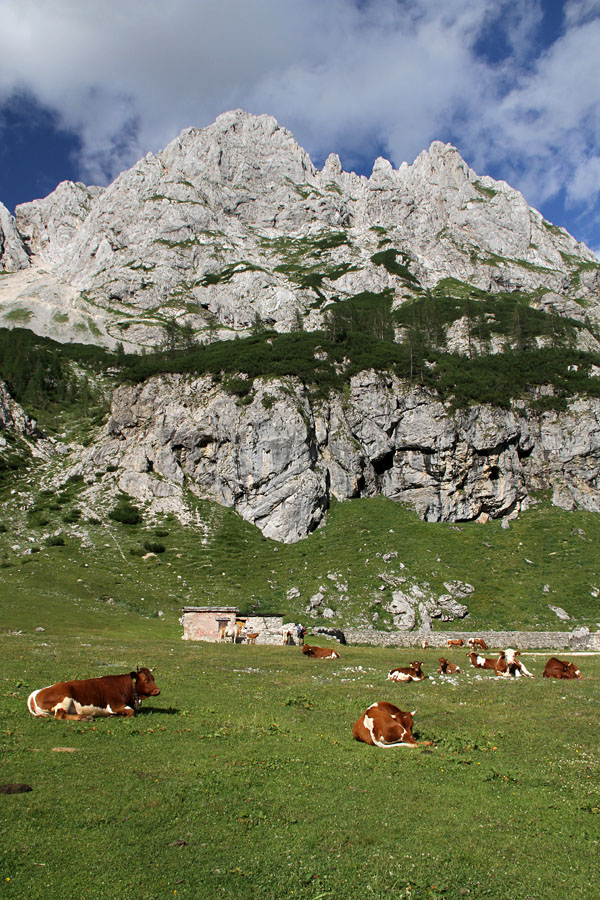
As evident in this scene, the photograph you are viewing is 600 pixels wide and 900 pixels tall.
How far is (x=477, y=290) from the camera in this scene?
197250 millimetres

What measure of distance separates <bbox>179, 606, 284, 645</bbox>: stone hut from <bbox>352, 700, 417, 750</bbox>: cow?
27385 millimetres

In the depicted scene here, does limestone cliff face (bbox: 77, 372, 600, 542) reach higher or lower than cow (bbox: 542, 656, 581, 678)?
higher

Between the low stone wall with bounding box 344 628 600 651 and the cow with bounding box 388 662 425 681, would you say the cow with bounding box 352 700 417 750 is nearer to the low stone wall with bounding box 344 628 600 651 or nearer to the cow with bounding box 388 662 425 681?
the cow with bounding box 388 662 425 681

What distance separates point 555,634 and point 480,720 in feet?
106

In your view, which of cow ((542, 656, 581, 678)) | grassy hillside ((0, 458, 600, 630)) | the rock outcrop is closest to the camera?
cow ((542, 656, 581, 678))

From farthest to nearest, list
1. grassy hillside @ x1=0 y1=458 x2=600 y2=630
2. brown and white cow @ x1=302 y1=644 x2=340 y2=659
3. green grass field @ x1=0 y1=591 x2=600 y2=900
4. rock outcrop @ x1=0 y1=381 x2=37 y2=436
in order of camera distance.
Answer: rock outcrop @ x1=0 y1=381 x2=37 y2=436 → grassy hillside @ x1=0 y1=458 x2=600 y2=630 → brown and white cow @ x1=302 y1=644 x2=340 y2=659 → green grass field @ x1=0 y1=591 x2=600 y2=900

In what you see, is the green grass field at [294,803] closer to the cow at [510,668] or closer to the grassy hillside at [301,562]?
the cow at [510,668]

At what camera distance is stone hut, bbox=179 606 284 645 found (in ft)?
127

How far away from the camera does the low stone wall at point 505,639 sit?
39.2 m

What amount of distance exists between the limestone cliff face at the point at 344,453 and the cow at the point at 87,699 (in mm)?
58604

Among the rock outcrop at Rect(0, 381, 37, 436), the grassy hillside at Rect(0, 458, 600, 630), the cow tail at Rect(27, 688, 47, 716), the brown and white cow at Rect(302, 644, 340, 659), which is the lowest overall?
the brown and white cow at Rect(302, 644, 340, 659)

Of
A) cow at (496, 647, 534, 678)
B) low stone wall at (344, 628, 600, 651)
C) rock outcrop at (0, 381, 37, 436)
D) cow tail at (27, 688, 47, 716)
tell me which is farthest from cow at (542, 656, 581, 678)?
rock outcrop at (0, 381, 37, 436)

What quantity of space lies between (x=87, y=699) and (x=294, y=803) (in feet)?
21.5

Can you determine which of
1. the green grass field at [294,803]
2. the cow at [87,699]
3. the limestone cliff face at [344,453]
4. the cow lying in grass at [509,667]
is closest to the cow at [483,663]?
the cow lying in grass at [509,667]
